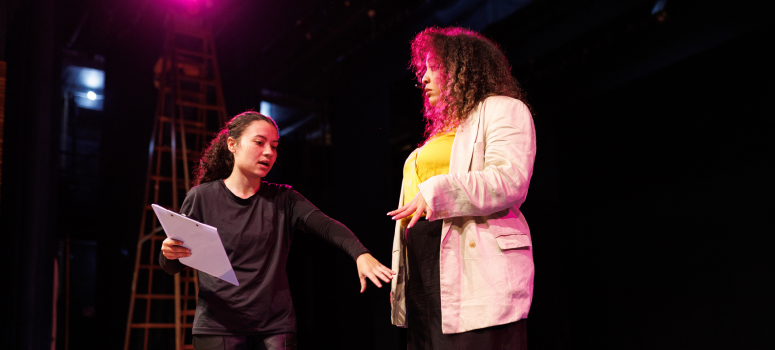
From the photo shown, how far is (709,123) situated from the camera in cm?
338

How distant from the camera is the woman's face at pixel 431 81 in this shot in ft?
5.83

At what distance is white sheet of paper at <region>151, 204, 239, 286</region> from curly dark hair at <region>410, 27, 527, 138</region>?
0.82m

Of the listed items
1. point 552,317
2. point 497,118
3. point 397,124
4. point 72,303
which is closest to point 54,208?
point 497,118

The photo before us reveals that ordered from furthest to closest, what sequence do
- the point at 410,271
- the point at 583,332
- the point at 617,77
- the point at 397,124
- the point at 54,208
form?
the point at 397,124, the point at 583,332, the point at 617,77, the point at 54,208, the point at 410,271

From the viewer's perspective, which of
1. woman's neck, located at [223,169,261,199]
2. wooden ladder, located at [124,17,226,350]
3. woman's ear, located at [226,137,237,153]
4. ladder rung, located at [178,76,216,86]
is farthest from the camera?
ladder rung, located at [178,76,216,86]

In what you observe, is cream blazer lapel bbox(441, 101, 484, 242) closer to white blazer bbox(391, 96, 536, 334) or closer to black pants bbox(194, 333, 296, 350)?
white blazer bbox(391, 96, 536, 334)

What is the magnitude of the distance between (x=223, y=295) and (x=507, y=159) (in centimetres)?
101

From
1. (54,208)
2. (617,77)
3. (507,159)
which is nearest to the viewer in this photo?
(507,159)

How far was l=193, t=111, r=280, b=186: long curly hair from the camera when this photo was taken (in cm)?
204

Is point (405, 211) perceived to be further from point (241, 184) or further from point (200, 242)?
point (241, 184)

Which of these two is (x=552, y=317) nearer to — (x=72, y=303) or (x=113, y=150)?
(x=113, y=150)

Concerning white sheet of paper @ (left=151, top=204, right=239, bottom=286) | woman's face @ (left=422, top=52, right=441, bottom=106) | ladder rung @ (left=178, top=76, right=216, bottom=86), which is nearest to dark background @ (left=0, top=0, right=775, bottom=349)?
ladder rung @ (left=178, top=76, right=216, bottom=86)

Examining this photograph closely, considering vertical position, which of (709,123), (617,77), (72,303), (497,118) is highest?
(617,77)

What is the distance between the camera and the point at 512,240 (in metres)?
1.47
